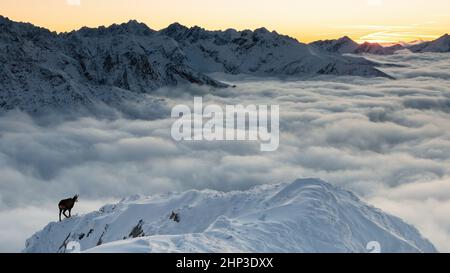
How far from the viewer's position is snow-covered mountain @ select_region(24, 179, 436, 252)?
72.3 ft

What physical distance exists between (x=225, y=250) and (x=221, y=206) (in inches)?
755

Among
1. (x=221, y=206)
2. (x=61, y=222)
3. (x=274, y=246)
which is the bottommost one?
(x=61, y=222)

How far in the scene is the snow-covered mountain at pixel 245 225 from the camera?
22047 mm

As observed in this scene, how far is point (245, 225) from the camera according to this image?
1030 inches

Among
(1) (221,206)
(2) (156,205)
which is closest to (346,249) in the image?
(1) (221,206)

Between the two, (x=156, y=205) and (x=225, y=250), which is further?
(x=156, y=205)

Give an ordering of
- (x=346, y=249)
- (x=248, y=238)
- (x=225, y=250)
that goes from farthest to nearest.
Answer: (x=346, y=249), (x=248, y=238), (x=225, y=250)
